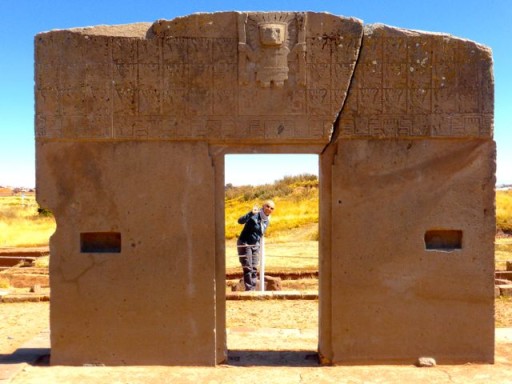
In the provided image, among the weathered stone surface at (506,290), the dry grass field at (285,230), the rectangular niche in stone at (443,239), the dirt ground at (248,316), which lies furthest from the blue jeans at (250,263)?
the rectangular niche in stone at (443,239)

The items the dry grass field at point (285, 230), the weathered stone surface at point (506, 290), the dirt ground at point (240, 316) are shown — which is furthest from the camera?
the dry grass field at point (285, 230)

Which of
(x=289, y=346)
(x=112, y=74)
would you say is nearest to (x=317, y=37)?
(x=112, y=74)

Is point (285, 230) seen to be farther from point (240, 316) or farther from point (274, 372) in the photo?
point (274, 372)

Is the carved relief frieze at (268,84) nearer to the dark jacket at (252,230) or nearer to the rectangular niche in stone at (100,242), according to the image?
the rectangular niche in stone at (100,242)

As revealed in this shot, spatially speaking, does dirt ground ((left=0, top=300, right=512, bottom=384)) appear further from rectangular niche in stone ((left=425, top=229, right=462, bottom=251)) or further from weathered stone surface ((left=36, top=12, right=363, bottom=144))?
weathered stone surface ((left=36, top=12, right=363, bottom=144))

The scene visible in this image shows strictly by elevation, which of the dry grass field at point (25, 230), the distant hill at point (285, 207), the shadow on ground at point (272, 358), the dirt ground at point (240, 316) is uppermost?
the distant hill at point (285, 207)

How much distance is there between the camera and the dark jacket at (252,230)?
9.64 m

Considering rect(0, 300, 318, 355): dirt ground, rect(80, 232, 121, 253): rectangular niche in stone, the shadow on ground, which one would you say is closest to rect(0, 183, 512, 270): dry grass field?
rect(0, 300, 318, 355): dirt ground

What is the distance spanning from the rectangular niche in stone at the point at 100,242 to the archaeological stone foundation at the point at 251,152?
0.04ft

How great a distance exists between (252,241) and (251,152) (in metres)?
4.88

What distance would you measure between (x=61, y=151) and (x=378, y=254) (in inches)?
121

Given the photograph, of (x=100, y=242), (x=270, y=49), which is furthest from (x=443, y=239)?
(x=100, y=242)

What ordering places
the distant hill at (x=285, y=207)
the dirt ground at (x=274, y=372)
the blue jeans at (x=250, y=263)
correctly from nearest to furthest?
1. the dirt ground at (x=274, y=372)
2. the blue jeans at (x=250, y=263)
3. the distant hill at (x=285, y=207)

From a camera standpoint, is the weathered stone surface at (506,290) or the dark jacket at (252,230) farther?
the dark jacket at (252,230)
